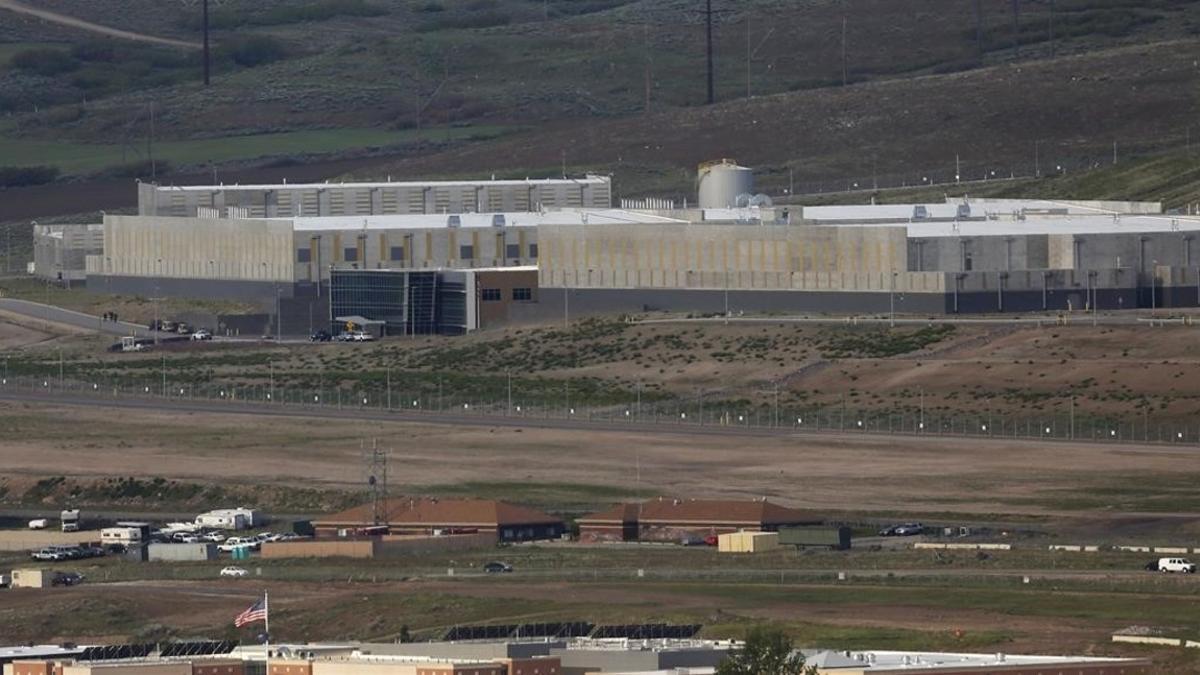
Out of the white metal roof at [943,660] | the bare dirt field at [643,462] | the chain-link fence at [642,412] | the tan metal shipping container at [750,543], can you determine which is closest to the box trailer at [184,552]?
the bare dirt field at [643,462]

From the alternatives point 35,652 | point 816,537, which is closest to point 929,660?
point 35,652

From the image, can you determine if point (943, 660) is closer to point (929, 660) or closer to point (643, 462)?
point (929, 660)

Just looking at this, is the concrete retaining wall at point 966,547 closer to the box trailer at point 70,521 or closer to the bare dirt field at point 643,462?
the bare dirt field at point 643,462

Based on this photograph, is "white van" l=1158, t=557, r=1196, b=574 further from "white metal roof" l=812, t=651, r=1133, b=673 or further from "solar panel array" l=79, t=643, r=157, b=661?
"solar panel array" l=79, t=643, r=157, b=661

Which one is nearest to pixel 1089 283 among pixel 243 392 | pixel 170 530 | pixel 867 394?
pixel 867 394

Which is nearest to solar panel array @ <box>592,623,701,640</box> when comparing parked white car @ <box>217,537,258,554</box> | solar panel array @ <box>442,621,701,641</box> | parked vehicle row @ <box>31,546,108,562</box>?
solar panel array @ <box>442,621,701,641</box>

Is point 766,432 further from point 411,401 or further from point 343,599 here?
point 343,599

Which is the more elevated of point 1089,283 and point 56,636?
point 1089,283

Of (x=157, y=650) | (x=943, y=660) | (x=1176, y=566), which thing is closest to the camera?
(x=943, y=660)
